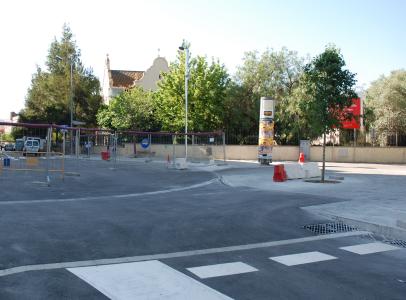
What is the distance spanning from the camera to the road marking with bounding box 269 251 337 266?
669 centimetres

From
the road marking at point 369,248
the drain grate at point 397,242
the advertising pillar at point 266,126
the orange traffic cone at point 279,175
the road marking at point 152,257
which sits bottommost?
the drain grate at point 397,242

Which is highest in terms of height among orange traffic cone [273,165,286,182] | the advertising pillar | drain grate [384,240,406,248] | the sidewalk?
the advertising pillar

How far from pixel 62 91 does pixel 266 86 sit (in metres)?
29.3

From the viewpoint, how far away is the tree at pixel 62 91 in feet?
187

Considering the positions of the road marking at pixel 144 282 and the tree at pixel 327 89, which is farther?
the tree at pixel 327 89

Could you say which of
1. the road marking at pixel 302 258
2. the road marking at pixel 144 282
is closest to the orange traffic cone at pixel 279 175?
the road marking at pixel 302 258

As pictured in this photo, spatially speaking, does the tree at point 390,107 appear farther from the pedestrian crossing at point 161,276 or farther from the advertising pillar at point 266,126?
the pedestrian crossing at point 161,276

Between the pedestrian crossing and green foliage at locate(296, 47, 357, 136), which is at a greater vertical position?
green foliage at locate(296, 47, 357, 136)

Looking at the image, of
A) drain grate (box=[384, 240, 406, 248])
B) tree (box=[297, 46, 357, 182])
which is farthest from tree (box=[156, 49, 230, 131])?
drain grate (box=[384, 240, 406, 248])

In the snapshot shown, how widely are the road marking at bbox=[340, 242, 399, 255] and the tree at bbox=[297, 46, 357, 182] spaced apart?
1037 centimetres

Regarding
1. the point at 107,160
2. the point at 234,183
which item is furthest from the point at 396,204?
the point at 107,160

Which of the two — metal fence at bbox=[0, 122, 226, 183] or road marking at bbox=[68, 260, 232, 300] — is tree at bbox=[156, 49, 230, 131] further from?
road marking at bbox=[68, 260, 232, 300]

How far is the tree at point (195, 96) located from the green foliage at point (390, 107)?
1341cm

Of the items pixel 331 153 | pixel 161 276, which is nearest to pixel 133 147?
pixel 331 153
